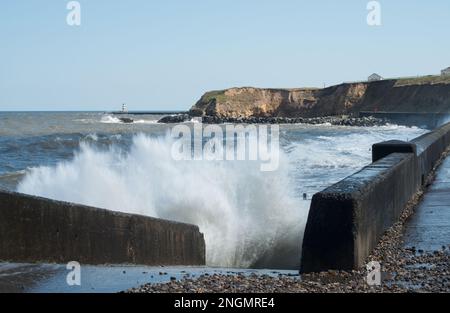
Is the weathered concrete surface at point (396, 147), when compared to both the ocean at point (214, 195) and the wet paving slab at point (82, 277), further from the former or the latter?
the wet paving slab at point (82, 277)

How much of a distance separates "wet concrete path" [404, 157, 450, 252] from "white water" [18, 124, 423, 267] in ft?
5.15

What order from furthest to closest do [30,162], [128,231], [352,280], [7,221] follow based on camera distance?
[30,162], [128,231], [7,221], [352,280]

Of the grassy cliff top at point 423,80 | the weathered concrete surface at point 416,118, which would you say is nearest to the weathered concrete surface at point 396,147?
the weathered concrete surface at point 416,118

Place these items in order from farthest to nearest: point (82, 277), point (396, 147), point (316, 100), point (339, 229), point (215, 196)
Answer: point (316, 100) < point (215, 196) < point (396, 147) < point (339, 229) < point (82, 277)

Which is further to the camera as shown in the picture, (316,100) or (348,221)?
(316,100)

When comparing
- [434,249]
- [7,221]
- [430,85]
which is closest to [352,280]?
[434,249]

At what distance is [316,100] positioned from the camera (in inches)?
4358

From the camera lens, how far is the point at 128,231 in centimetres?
716

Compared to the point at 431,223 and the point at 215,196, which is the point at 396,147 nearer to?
the point at 431,223

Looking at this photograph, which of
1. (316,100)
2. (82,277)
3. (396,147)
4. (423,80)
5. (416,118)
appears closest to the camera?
(82,277)

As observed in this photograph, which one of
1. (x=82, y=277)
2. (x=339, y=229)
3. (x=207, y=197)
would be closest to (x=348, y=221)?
(x=339, y=229)

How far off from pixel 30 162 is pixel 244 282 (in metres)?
20.8

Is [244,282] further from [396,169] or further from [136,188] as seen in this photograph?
[136,188]

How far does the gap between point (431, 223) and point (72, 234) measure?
14.1ft
